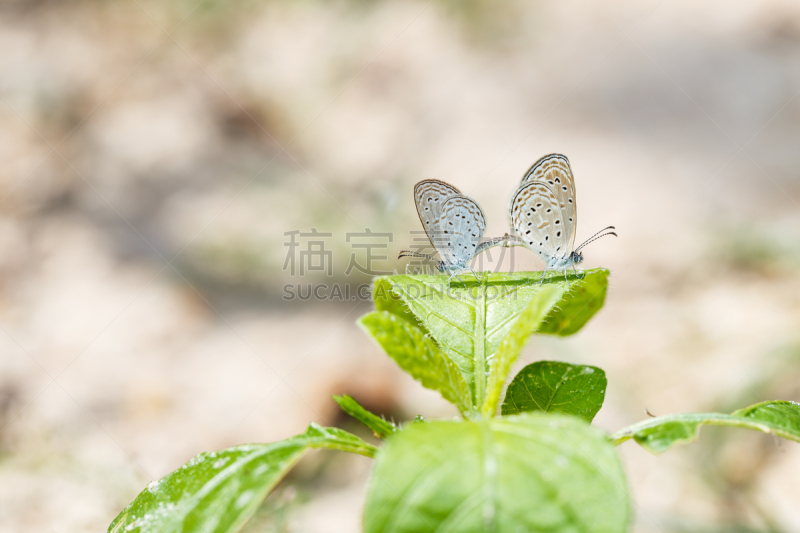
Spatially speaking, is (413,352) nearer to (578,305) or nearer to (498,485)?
(498,485)

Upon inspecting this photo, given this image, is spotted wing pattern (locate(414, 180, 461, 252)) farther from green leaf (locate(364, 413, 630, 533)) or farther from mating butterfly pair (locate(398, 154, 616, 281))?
green leaf (locate(364, 413, 630, 533))

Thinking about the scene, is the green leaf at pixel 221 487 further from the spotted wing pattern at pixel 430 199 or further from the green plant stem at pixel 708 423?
the spotted wing pattern at pixel 430 199

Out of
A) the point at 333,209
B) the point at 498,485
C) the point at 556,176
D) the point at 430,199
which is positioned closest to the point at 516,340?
the point at 498,485

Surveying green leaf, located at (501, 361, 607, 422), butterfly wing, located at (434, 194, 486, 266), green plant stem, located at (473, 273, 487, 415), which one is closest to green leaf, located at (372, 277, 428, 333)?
green plant stem, located at (473, 273, 487, 415)

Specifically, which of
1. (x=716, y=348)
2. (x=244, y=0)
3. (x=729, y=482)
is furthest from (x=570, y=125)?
(x=244, y=0)

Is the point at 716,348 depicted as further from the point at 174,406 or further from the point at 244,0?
the point at 244,0
